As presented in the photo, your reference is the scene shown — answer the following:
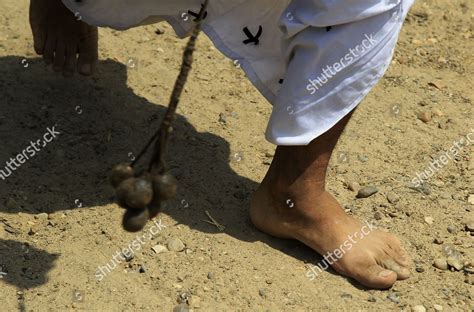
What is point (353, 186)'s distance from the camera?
2795 mm

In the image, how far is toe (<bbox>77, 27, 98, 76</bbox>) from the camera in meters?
2.95

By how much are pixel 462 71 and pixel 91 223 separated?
1587 millimetres

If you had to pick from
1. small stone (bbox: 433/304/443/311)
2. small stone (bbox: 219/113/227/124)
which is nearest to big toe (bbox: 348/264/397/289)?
small stone (bbox: 433/304/443/311)

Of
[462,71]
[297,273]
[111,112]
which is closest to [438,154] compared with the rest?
[462,71]

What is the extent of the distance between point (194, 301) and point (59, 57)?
1029 mm

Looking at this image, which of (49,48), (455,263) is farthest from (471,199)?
(49,48)

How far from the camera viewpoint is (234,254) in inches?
97.9

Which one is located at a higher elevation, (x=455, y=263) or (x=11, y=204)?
(x=455, y=263)

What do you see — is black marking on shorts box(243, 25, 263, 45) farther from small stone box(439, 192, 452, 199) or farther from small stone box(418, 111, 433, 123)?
small stone box(418, 111, 433, 123)

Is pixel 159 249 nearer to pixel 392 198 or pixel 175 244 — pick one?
pixel 175 244

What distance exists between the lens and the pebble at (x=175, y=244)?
8.13 ft

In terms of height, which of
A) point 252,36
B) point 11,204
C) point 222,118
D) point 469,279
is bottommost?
point 11,204

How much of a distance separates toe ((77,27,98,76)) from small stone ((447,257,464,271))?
49.7 inches

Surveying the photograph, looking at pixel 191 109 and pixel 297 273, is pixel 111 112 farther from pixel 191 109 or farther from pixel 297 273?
pixel 297 273
